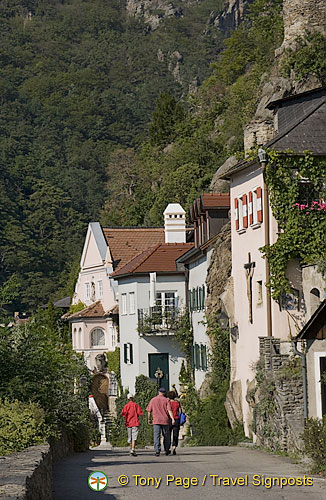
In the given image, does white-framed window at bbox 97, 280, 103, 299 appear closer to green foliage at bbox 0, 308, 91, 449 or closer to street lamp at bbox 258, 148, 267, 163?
street lamp at bbox 258, 148, 267, 163

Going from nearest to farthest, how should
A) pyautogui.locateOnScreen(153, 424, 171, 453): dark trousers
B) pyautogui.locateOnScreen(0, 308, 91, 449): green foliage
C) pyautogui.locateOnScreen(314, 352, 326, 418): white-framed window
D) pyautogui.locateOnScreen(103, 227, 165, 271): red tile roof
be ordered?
pyautogui.locateOnScreen(0, 308, 91, 449): green foliage → pyautogui.locateOnScreen(153, 424, 171, 453): dark trousers → pyautogui.locateOnScreen(314, 352, 326, 418): white-framed window → pyautogui.locateOnScreen(103, 227, 165, 271): red tile roof

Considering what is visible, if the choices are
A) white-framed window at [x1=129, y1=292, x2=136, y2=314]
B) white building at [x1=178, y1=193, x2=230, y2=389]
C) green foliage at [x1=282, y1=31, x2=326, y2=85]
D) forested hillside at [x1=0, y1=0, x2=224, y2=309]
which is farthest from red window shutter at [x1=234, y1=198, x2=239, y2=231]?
forested hillside at [x1=0, y1=0, x2=224, y2=309]

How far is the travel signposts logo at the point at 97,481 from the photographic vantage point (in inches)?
586

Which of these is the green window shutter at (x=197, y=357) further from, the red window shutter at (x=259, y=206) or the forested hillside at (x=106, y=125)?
the forested hillside at (x=106, y=125)

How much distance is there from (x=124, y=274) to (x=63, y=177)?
81.4 meters

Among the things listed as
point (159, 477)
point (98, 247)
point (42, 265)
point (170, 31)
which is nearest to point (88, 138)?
point (42, 265)

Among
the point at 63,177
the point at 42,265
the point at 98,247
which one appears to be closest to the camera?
the point at 98,247

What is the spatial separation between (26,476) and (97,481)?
14.6 feet

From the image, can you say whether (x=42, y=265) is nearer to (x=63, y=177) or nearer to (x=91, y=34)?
(x=63, y=177)

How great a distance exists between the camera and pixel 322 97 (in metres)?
32.7

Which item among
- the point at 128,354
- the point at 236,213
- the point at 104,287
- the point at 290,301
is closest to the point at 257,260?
the point at 290,301

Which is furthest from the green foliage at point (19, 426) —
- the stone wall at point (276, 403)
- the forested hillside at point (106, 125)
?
the stone wall at point (276, 403)

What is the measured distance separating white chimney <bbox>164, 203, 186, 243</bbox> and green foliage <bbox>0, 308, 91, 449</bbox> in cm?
2614

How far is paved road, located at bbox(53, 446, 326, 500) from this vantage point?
14.2 meters
